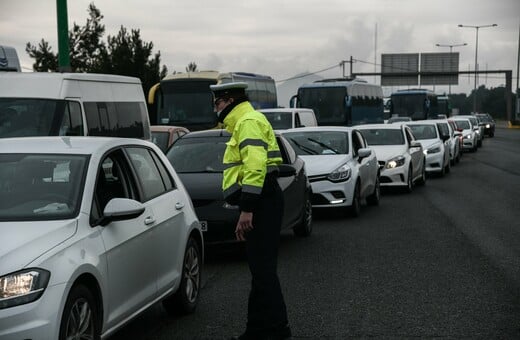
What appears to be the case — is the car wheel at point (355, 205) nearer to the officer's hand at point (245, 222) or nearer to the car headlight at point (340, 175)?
the car headlight at point (340, 175)

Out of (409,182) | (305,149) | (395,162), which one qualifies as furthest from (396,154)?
(305,149)

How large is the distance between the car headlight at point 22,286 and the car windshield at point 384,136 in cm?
1674

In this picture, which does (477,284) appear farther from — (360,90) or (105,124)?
(360,90)

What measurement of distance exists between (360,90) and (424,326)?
3561cm

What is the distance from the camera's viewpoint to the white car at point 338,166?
15.3 metres

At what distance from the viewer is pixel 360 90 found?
42438 mm

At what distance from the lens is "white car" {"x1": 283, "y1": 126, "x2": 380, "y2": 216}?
A: 1533 cm

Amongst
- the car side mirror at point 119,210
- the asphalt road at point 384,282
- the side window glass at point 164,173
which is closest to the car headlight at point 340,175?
the asphalt road at point 384,282

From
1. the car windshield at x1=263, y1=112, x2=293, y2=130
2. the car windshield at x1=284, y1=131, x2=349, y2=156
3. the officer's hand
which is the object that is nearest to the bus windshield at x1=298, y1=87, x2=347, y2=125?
the car windshield at x1=263, y1=112, x2=293, y2=130

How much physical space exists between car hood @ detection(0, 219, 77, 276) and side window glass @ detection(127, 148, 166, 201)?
4.39 feet

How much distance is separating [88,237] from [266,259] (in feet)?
4.40

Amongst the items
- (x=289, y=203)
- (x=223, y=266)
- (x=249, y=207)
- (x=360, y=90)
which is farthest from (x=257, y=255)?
(x=360, y=90)

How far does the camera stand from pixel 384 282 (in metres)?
9.30

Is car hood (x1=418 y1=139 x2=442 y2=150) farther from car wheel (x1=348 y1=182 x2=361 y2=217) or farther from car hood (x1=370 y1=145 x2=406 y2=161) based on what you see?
car wheel (x1=348 y1=182 x2=361 y2=217)
